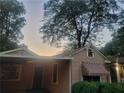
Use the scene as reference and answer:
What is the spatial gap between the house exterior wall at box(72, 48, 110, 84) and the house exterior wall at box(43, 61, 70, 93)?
1.81 metres

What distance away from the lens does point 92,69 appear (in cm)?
1523

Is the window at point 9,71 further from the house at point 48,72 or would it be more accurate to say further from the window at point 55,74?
the window at point 55,74

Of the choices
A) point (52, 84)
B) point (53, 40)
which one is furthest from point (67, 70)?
point (53, 40)

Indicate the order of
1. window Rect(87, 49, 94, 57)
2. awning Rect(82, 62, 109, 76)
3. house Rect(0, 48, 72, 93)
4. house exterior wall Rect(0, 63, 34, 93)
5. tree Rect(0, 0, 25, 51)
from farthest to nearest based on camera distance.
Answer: tree Rect(0, 0, 25, 51), window Rect(87, 49, 94, 57), awning Rect(82, 62, 109, 76), house exterior wall Rect(0, 63, 34, 93), house Rect(0, 48, 72, 93)

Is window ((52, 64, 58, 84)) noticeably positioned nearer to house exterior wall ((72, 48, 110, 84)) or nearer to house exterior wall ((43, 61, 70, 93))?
house exterior wall ((43, 61, 70, 93))

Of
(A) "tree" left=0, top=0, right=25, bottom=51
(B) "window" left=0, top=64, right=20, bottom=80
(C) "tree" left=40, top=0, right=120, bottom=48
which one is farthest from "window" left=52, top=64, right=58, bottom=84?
(C) "tree" left=40, top=0, right=120, bottom=48

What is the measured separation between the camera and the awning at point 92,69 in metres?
14.9

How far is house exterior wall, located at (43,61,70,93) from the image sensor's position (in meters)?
12.5

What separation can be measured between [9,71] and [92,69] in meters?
7.38

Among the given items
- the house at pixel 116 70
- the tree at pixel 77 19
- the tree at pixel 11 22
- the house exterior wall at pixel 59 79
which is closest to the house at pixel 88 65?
the house at pixel 116 70

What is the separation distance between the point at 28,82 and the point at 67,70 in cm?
444

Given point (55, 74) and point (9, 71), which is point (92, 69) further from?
point (9, 71)

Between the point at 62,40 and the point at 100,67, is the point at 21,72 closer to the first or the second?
the point at 100,67

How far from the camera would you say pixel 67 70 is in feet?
41.3
